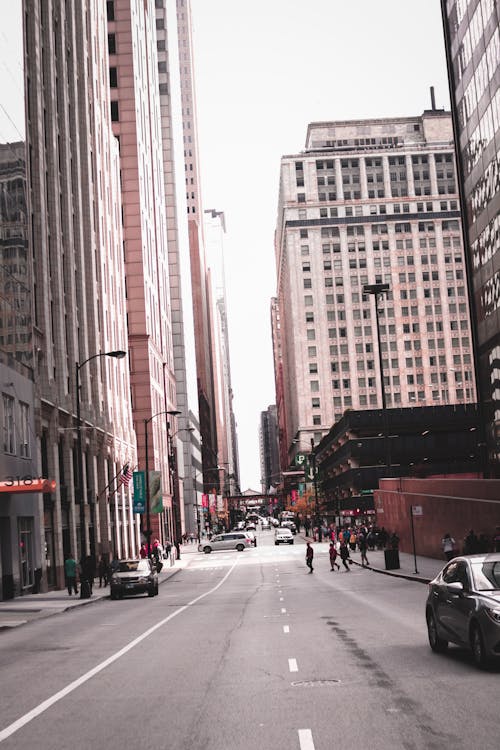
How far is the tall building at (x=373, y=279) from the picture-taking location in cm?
17075

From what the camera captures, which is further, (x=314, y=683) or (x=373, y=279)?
(x=373, y=279)

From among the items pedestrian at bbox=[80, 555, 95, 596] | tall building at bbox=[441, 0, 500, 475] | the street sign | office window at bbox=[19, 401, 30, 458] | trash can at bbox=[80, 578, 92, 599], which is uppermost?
tall building at bbox=[441, 0, 500, 475]

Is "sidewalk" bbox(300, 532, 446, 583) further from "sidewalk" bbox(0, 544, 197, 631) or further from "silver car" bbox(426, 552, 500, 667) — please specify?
"silver car" bbox(426, 552, 500, 667)

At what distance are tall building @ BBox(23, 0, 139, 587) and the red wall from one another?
1720 centimetres

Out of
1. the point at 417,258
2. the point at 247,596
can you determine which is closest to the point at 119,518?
the point at 247,596

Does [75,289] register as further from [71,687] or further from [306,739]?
[306,739]

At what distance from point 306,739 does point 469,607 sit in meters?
4.97

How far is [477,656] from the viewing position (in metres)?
13.7

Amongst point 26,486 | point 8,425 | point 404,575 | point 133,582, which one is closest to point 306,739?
point 26,486

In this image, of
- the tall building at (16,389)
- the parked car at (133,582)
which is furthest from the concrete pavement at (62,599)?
the tall building at (16,389)

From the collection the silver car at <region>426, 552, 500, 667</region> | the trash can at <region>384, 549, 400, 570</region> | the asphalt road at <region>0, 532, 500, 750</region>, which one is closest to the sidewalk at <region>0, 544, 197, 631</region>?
the asphalt road at <region>0, 532, 500, 750</region>

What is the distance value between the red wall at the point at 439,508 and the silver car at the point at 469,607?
80.5ft

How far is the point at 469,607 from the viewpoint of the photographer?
45.4 ft

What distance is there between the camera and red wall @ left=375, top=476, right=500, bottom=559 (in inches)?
1630
